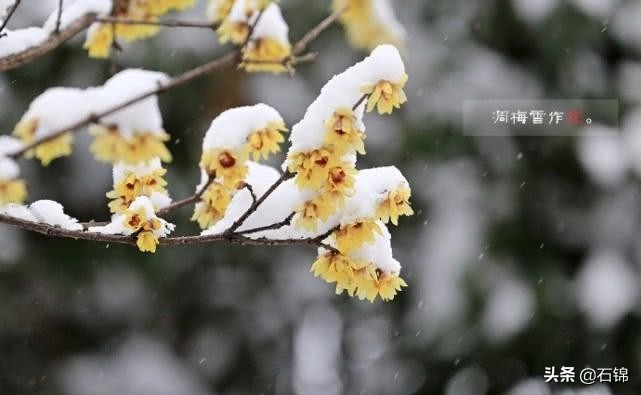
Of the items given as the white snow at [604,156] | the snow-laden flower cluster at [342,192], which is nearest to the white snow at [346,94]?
the snow-laden flower cluster at [342,192]

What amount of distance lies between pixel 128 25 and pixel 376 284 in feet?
1.36

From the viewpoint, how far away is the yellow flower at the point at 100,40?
117cm

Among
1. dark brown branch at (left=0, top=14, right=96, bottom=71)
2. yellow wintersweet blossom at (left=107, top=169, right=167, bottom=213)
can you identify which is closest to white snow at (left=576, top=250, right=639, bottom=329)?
yellow wintersweet blossom at (left=107, top=169, right=167, bottom=213)

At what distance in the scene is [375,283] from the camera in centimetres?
125

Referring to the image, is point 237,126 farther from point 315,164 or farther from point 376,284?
point 376,284

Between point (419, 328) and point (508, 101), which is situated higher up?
point (508, 101)

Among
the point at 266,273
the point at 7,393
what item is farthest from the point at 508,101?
the point at 7,393

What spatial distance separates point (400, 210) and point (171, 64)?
11.2 ft

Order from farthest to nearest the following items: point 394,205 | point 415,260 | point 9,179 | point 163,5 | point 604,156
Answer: point 415,260 < point 604,156 < point 394,205 < point 163,5 < point 9,179

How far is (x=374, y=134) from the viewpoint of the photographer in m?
5.03

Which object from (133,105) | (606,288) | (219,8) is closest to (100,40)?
(219,8)

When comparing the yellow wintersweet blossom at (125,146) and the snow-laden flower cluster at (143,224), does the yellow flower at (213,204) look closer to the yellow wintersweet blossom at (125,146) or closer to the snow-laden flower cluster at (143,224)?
the snow-laden flower cluster at (143,224)

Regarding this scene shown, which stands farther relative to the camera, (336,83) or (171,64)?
(171,64)

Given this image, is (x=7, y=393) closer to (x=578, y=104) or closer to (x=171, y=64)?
(x=171, y=64)
